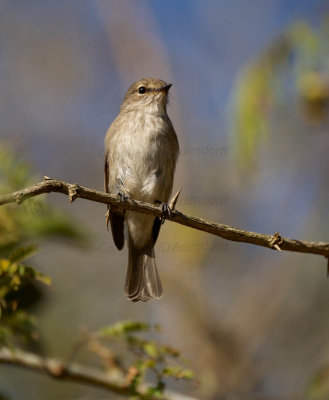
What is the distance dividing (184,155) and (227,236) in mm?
3114

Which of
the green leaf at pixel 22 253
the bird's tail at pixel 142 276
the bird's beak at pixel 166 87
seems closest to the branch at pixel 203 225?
the green leaf at pixel 22 253

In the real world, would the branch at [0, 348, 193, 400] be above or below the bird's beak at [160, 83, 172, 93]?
below

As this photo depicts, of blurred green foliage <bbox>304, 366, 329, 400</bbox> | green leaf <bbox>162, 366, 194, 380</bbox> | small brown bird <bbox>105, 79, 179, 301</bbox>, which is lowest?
green leaf <bbox>162, 366, 194, 380</bbox>

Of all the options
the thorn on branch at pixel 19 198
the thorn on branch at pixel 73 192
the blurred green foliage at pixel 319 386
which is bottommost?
the blurred green foliage at pixel 319 386

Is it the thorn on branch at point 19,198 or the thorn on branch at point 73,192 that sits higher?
the thorn on branch at point 73,192

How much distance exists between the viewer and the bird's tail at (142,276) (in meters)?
4.35

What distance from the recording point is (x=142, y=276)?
4590mm

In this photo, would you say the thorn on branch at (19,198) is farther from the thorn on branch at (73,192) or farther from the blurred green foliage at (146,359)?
the blurred green foliage at (146,359)

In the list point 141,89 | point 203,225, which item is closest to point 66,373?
point 203,225

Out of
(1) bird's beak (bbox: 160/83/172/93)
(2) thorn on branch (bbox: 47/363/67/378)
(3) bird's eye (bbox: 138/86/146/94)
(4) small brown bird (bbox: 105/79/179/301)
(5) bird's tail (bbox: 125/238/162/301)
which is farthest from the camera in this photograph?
(3) bird's eye (bbox: 138/86/146/94)

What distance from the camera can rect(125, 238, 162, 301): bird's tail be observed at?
435 cm

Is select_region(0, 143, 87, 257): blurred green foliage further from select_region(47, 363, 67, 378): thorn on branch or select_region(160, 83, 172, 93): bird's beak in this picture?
select_region(160, 83, 172, 93): bird's beak

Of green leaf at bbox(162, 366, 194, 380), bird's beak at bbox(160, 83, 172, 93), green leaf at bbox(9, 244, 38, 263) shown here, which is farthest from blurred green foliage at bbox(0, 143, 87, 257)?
bird's beak at bbox(160, 83, 172, 93)

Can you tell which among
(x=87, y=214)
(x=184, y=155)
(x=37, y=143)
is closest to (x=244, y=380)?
(x=184, y=155)
